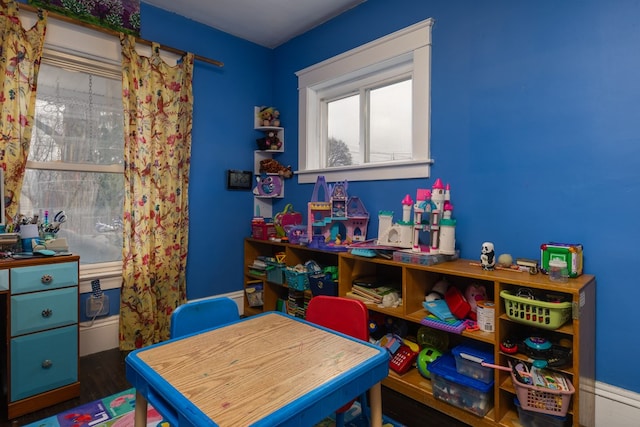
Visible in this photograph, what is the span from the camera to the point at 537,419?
1.60 metres

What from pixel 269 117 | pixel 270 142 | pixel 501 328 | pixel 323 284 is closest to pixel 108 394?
pixel 323 284

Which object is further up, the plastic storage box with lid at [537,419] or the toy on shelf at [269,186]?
the toy on shelf at [269,186]

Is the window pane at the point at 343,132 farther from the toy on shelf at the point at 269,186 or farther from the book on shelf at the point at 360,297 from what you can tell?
the book on shelf at the point at 360,297

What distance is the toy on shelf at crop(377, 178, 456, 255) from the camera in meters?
2.06

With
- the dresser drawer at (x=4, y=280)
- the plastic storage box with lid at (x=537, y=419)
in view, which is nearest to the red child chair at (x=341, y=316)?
the plastic storage box with lid at (x=537, y=419)

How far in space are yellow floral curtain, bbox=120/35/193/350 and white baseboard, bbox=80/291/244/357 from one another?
11 cm

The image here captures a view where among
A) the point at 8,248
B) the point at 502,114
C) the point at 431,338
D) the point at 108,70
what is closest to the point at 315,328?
the point at 431,338

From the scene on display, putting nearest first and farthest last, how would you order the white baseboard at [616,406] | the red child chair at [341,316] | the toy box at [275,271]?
the red child chair at [341,316] < the white baseboard at [616,406] < the toy box at [275,271]

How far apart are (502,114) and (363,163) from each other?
111 cm

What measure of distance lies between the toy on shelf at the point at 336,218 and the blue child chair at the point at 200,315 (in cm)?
107

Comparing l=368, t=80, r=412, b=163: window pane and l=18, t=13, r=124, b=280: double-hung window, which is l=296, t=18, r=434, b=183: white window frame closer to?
l=368, t=80, r=412, b=163: window pane

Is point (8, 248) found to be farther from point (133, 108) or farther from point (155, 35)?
point (155, 35)

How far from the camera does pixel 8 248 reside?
6.53 ft

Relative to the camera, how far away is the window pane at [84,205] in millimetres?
2412
